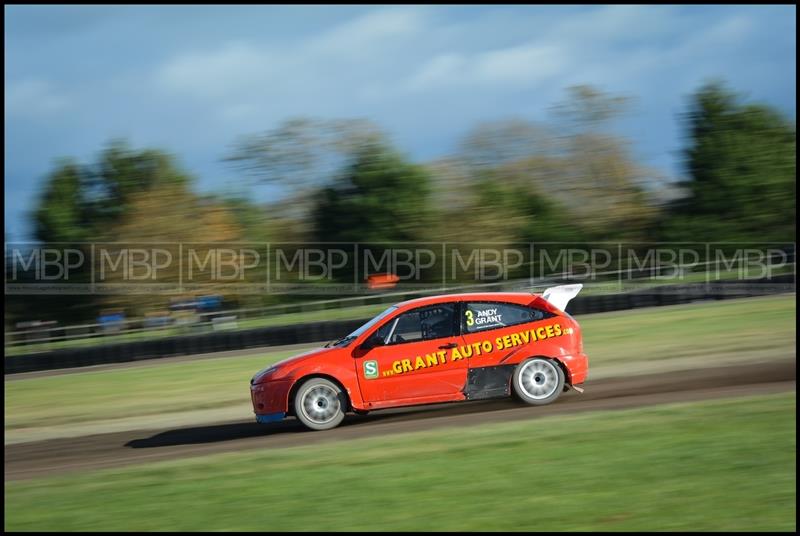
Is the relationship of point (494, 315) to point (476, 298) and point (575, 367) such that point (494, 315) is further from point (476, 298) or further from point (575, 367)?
point (575, 367)

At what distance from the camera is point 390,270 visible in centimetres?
4278

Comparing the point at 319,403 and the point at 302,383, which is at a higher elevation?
the point at 302,383

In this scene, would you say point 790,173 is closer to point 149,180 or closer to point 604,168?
point 604,168

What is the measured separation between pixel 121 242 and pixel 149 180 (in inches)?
251

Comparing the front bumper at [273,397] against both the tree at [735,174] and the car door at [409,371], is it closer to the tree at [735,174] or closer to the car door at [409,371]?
the car door at [409,371]

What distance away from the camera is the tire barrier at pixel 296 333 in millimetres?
23328

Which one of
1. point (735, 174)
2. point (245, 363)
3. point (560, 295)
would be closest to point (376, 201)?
point (735, 174)

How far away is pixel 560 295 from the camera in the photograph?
10.9 m

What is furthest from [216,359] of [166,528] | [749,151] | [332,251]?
[749,151]

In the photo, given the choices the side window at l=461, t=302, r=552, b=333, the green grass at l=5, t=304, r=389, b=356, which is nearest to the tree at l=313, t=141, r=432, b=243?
the green grass at l=5, t=304, r=389, b=356

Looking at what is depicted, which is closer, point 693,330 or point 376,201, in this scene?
point 693,330

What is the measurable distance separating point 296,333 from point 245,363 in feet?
13.4

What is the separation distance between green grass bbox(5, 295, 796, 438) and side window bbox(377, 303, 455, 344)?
463 cm

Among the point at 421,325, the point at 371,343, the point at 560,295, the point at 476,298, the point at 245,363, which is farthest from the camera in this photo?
the point at 245,363
